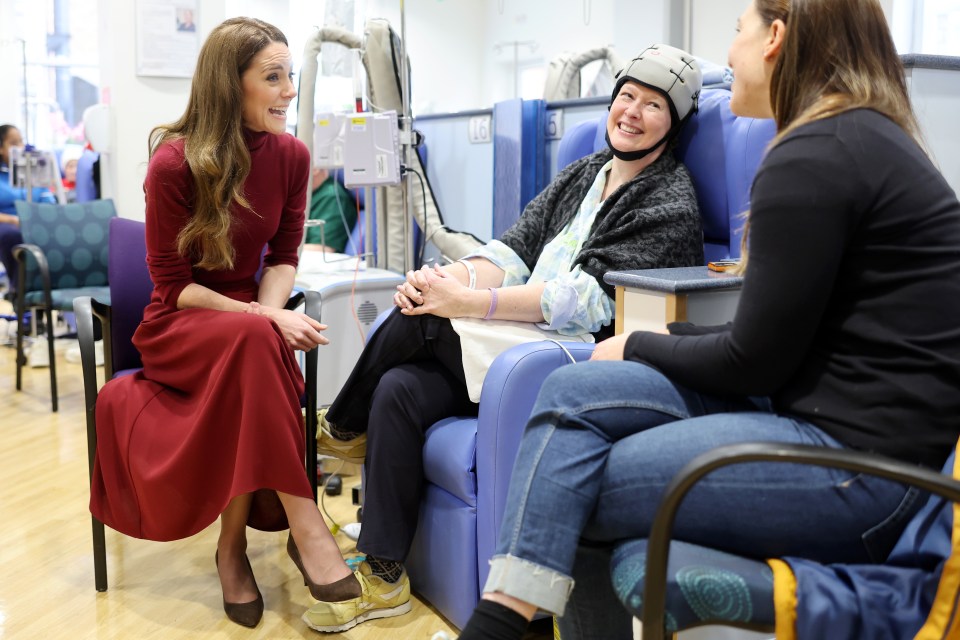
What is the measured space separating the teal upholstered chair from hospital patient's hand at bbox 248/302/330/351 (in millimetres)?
2111

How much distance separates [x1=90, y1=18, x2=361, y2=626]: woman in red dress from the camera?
2.00 m

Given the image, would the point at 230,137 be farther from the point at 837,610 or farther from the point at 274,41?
the point at 837,610

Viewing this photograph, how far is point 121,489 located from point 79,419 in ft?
6.11

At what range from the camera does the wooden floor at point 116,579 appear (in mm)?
2033

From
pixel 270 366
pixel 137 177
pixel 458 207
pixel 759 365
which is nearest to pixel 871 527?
pixel 759 365

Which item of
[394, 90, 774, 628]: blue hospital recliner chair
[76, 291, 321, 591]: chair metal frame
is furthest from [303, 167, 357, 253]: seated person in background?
[394, 90, 774, 628]: blue hospital recliner chair

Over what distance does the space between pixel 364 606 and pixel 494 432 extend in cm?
55

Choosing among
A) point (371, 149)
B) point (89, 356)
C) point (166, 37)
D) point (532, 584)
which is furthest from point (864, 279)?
point (166, 37)

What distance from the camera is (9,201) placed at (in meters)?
5.42

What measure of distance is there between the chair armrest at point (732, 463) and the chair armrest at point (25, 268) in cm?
345

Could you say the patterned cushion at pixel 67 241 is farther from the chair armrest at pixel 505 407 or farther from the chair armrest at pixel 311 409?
the chair armrest at pixel 505 407

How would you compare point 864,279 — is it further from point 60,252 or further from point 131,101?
point 131,101

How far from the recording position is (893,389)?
1170 mm

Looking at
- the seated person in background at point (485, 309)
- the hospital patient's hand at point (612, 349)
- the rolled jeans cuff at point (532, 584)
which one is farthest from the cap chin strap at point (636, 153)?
the rolled jeans cuff at point (532, 584)
